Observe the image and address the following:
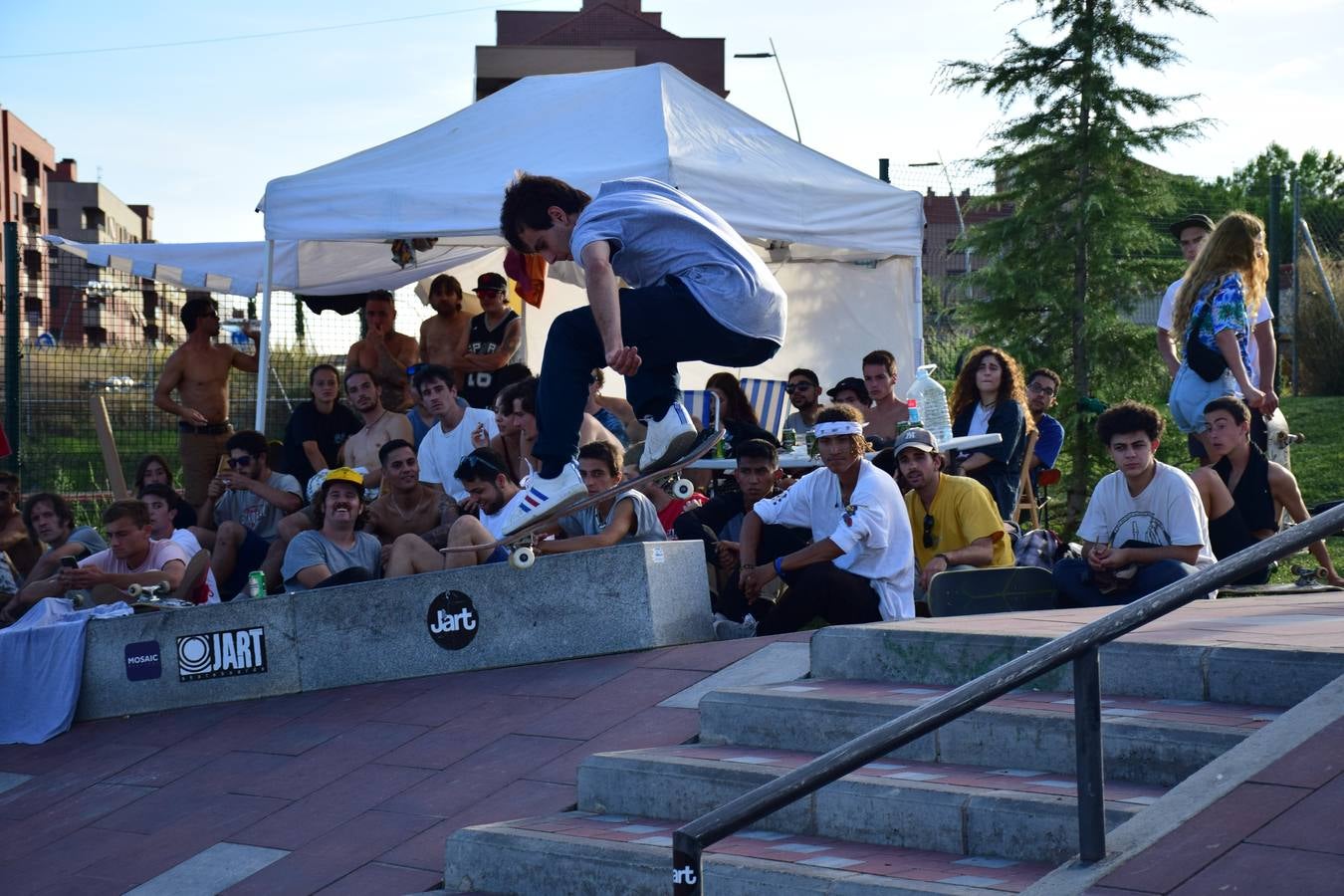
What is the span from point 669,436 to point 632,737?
123cm

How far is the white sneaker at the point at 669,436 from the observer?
588cm

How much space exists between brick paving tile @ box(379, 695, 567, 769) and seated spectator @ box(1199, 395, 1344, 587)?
3436mm

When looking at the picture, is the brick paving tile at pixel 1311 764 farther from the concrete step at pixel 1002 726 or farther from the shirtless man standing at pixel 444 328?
the shirtless man standing at pixel 444 328

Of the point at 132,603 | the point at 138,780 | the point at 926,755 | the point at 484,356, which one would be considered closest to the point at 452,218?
the point at 484,356

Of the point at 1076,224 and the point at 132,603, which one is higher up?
the point at 1076,224

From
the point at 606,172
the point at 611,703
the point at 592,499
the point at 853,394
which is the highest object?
the point at 606,172

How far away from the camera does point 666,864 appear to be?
404 cm

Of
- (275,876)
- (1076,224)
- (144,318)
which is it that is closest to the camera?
(275,876)

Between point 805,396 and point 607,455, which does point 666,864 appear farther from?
point 805,396

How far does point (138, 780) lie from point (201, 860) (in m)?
1.33

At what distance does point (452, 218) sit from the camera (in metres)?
9.34

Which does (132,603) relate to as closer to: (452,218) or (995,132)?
(452,218)

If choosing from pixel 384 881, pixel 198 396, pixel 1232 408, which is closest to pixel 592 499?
pixel 384 881

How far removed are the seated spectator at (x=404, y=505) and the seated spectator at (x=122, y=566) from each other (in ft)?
3.55
